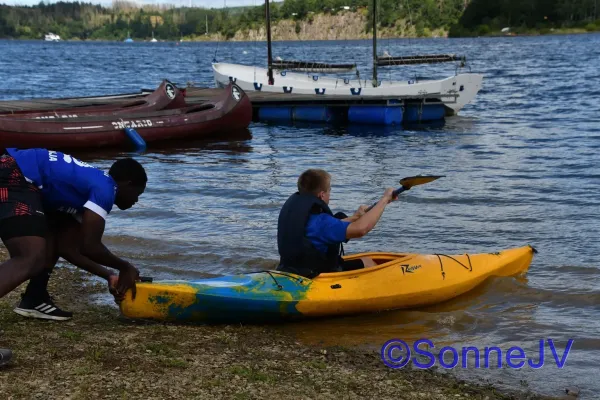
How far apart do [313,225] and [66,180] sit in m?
2.14

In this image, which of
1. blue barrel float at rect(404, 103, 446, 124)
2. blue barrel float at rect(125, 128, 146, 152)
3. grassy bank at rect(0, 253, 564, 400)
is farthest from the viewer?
blue barrel float at rect(404, 103, 446, 124)

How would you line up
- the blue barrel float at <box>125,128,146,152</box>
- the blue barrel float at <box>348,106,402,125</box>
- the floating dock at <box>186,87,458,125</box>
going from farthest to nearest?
the floating dock at <box>186,87,458,125</box>, the blue barrel float at <box>348,106,402,125</box>, the blue barrel float at <box>125,128,146,152</box>

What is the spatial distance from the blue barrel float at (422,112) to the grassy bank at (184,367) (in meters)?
19.8

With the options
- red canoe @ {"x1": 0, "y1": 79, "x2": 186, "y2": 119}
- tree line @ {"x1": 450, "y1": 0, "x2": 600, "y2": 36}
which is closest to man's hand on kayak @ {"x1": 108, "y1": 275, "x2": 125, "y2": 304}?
red canoe @ {"x1": 0, "y1": 79, "x2": 186, "y2": 119}

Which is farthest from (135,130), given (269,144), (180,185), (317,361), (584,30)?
(584,30)

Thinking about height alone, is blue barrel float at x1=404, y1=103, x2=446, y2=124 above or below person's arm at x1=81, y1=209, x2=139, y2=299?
below

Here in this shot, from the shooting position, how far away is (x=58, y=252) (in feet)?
19.9

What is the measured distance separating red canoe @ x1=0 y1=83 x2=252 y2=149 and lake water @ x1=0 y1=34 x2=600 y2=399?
0.44m

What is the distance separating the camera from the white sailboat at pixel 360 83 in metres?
26.4

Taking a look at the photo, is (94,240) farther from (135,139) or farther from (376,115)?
(376,115)

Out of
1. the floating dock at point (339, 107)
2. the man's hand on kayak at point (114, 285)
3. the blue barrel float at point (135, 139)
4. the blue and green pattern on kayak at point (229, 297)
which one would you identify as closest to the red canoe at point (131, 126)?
the blue barrel float at point (135, 139)

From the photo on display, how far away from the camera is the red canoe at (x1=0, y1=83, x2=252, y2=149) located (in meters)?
17.6

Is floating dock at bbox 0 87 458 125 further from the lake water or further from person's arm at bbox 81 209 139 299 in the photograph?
person's arm at bbox 81 209 139 299

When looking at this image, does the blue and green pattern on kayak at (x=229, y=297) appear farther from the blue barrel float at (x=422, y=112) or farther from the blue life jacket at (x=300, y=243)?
the blue barrel float at (x=422, y=112)
